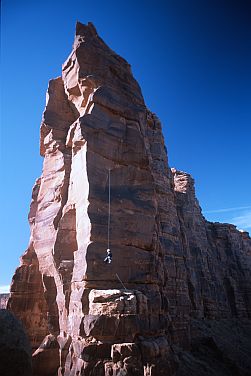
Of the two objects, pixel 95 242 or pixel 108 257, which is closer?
pixel 108 257

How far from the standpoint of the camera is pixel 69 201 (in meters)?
19.2

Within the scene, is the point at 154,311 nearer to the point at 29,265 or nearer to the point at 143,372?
the point at 143,372

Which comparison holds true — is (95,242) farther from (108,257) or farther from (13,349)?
(13,349)

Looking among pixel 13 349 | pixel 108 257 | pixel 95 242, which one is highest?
pixel 95 242

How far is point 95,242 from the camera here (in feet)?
50.1

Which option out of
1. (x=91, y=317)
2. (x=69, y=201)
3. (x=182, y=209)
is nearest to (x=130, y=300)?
(x=91, y=317)

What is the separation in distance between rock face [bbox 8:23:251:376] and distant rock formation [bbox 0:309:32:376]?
6384mm

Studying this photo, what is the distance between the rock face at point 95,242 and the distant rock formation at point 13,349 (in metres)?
6.38

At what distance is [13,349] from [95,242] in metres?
8.72

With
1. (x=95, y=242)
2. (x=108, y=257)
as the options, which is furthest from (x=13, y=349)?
(x=95, y=242)

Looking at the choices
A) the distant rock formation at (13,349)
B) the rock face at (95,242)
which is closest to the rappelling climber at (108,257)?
the rock face at (95,242)

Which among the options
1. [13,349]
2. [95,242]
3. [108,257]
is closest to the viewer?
[13,349]

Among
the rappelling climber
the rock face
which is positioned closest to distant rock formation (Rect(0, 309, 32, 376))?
the rock face

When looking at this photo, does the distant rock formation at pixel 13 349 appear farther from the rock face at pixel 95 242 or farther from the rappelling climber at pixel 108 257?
the rappelling climber at pixel 108 257
